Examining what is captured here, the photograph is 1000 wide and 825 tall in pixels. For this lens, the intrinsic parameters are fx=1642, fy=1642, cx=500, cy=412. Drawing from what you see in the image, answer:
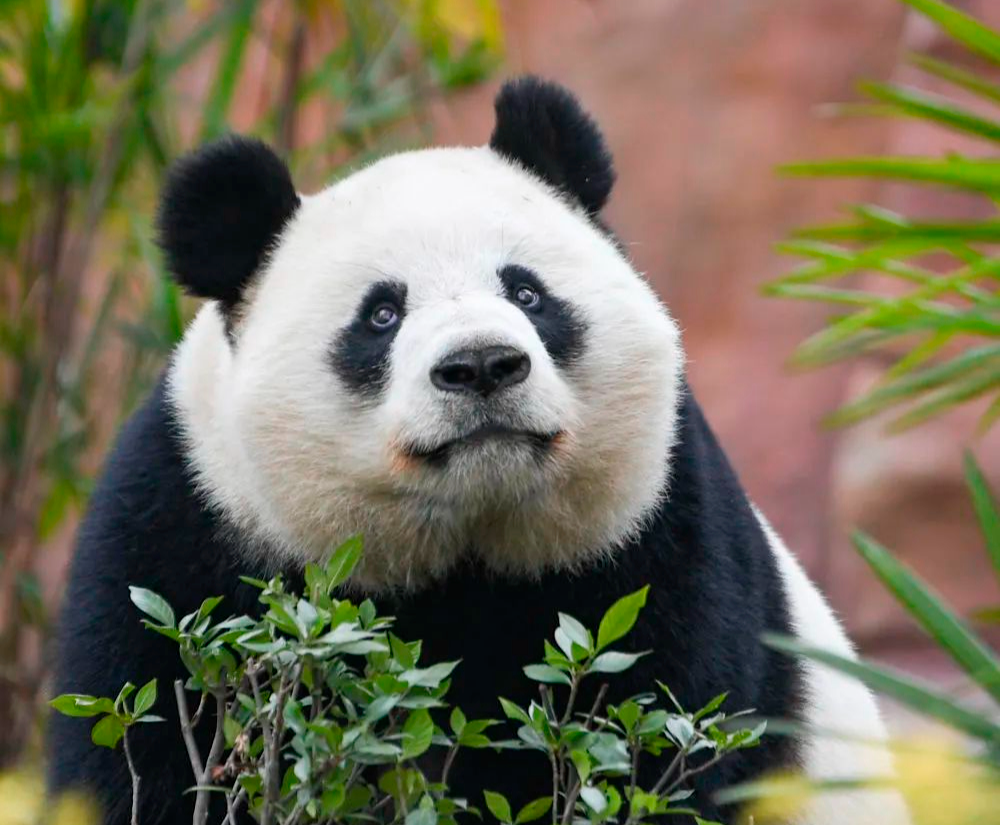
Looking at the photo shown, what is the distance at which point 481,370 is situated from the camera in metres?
2.30

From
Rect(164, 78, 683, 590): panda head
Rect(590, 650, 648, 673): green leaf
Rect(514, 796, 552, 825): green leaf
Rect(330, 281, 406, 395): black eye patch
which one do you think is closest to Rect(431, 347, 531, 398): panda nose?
Rect(164, 78, 683, 590): panda head

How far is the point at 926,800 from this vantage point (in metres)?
1.43

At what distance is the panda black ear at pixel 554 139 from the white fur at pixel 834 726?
726mm

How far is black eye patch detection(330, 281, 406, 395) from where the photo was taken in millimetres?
2533

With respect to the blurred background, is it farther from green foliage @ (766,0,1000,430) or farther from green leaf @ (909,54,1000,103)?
green foliage @ (766,0,1000,430)

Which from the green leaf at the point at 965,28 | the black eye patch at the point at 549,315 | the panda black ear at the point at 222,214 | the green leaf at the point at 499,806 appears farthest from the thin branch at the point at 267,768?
the green leaf at the point at 965,28

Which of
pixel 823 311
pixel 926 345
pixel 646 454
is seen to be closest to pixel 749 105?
pixel 823 311

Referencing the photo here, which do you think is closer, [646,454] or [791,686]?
[646,454]

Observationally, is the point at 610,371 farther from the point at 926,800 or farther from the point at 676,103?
the point at 676,103

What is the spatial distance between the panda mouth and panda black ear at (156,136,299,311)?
53cm

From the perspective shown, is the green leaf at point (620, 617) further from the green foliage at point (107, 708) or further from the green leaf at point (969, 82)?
the green leaf at point (969, 82)

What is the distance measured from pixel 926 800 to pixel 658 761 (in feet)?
3.97

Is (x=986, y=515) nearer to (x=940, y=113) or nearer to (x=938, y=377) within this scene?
(x=938, y=377)

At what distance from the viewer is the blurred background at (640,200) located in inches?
195
